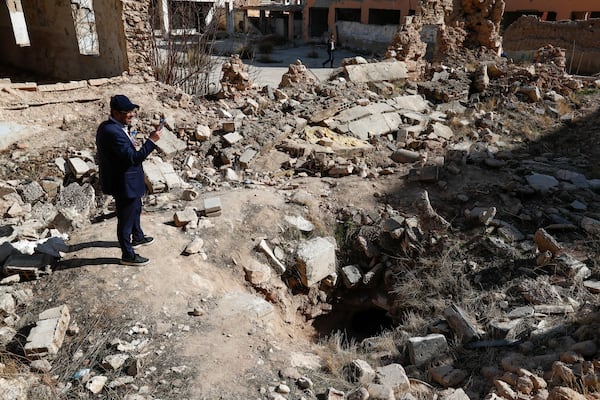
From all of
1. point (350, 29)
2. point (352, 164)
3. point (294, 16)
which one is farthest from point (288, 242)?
point (294, 16)

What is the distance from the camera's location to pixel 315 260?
5.35 metres

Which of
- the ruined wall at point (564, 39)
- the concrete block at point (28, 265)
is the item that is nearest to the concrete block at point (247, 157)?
the concrete block at point (28, 265)

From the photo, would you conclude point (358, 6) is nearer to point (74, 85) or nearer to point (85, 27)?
point (85, 27)

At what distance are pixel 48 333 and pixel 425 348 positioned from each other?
9.84ft

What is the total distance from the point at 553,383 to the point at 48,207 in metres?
5.64

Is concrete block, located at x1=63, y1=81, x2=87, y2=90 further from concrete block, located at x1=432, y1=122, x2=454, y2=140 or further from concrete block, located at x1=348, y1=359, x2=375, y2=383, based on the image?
concrete block, located at x1=348, y1=359, x2=375, y2=383

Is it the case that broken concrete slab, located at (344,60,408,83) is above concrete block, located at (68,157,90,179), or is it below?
above

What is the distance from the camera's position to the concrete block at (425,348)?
3736 millimetres

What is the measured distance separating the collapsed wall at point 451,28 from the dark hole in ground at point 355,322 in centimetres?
728

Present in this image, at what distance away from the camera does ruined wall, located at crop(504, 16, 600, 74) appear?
17.3m

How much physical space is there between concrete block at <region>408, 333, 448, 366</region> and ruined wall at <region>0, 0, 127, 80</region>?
713 cm

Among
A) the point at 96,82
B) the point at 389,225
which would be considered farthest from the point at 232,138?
the point at 389,225

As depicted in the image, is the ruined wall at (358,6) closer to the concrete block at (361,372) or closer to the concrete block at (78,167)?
the concrete block at (78,167)

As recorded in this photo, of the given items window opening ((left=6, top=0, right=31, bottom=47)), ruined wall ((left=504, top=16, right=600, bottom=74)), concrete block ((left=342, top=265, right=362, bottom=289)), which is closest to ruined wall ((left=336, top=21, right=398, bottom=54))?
ruined wall ((left=504, top=16, right=600, bottom=74))
